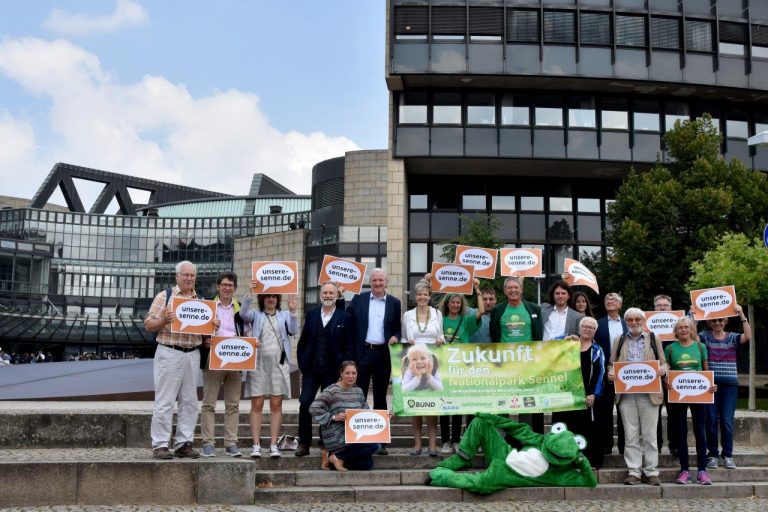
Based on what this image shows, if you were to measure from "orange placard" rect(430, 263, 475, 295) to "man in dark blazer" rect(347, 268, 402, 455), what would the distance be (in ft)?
3.72

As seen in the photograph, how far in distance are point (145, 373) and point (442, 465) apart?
1190 centimetres

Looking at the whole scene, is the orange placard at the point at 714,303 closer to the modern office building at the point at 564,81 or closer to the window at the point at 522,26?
the modern office building at the point at 564,81

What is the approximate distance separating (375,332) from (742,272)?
1779 cm

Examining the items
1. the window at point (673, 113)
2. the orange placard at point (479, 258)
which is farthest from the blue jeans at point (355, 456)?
the window at point (673, 113)

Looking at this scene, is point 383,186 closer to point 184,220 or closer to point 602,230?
point 602,230

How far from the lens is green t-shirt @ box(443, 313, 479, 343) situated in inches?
428

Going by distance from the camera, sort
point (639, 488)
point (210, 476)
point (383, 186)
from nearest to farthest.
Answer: point (210, 476) < point (639, 488) < point (383, 186)

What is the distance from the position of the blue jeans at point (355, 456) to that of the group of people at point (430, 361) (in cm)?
1

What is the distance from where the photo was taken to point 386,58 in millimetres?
35531

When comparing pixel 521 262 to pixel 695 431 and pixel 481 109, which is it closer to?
pixel 695 431

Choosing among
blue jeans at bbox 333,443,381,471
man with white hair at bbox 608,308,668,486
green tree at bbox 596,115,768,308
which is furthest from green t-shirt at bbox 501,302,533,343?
green tree at bbox 596,115,768,308

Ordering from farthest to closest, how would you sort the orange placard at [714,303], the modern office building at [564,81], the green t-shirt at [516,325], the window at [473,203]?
1. the window at [473,203]
2. the modern office building at [564,81]
3. the orange placard at [714,303]
4. the green t-shirt at [516,325]

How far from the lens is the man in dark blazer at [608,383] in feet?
34.3

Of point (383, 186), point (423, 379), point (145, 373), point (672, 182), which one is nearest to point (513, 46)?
point (672, 182)
